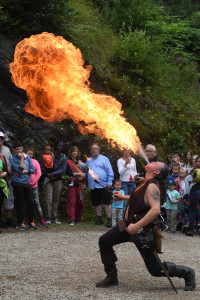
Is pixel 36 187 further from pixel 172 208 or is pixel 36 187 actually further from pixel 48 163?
pixel 172 208

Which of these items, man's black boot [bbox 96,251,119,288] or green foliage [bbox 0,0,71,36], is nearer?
man's black boot [bbox 96,251,119,288]

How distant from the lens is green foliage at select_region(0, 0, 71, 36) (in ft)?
42.4

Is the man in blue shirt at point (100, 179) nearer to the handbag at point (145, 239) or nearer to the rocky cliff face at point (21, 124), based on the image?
the rocky cliff face at point (21, 124)

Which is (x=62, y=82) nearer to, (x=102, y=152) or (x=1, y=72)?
(x=1, y=72)

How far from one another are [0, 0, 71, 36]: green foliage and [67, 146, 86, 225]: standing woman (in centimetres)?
435

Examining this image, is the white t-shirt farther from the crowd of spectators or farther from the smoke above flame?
the smoke above flame

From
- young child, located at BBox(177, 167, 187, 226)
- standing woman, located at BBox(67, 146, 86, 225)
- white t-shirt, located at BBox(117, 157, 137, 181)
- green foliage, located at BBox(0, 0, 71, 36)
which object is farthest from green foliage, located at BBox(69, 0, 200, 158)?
standing woman, located at BBox(67, 146, 86, 225)

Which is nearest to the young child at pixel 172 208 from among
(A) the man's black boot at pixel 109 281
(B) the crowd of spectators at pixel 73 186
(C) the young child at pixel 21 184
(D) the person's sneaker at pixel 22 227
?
(B) the crowd of spectators at pixel 73 186

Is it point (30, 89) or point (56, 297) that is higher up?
point (30, 89)

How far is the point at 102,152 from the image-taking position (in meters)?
13.7

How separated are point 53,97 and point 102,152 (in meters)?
4.02

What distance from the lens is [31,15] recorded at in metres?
13.1

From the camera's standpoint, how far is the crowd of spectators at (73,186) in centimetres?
1018

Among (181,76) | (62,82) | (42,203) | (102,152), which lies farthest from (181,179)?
(181,76)
